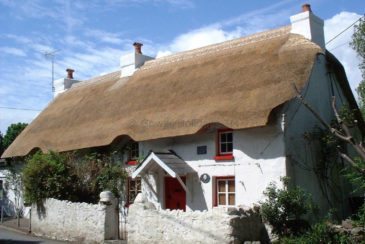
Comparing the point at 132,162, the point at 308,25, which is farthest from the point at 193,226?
the point at 308,25

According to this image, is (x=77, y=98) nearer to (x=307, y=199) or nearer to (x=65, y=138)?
(x=65, y=138)

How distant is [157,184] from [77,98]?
369 inches

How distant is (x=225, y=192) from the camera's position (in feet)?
51.3

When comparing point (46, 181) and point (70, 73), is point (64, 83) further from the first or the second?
point (46, 181)

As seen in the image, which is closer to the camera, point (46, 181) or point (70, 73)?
point (46, 181)

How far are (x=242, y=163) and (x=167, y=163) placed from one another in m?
2.54

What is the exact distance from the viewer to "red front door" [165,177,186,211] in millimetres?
16906

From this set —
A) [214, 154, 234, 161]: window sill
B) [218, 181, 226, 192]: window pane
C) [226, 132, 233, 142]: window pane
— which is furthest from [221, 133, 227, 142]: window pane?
[218, 181, 226, 192]: window pane

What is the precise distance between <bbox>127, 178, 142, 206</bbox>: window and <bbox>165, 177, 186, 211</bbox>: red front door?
145 cm

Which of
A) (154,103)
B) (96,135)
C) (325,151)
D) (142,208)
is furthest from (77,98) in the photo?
(325,151)

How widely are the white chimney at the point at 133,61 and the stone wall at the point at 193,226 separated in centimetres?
995

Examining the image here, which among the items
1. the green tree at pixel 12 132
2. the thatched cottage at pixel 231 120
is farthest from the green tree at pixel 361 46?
the green tree at pixel 12 132

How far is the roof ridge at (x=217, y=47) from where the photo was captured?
699 inches

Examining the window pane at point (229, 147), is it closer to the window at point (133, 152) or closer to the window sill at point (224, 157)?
the window sill at point (224, 157)
